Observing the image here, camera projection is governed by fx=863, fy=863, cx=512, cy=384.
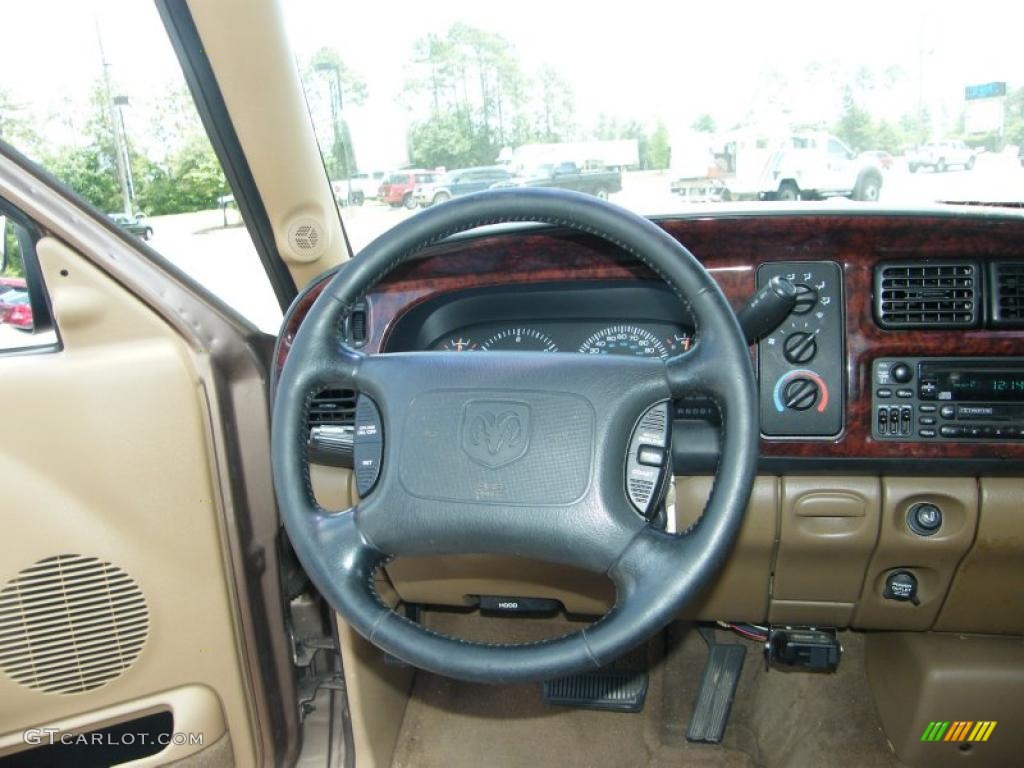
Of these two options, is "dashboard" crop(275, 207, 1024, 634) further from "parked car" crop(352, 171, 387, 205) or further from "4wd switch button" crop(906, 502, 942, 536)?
"parked car" crop(352, 171, 387, 205)

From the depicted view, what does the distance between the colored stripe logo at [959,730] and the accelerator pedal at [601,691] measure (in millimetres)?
731

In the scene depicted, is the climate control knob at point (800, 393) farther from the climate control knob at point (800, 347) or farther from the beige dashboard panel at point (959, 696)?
the beige dashboard panel at point (959, 696)

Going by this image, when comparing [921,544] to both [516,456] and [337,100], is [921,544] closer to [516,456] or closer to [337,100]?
[516,456]

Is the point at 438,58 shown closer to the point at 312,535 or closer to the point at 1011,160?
the point at 312,535

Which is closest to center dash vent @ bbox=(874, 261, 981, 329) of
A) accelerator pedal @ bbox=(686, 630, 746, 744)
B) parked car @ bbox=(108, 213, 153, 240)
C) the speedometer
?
the speedometer

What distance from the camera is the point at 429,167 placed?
1952 millimetres

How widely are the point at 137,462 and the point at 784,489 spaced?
4.25 ft

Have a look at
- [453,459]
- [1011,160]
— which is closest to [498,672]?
[453,459]

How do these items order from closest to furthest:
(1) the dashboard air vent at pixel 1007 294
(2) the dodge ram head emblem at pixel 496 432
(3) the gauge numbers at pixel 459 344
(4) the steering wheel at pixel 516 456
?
1. (4) the steering wheel at pixel 516 456
2. (2) the dodge ram head emblem at pixel 496 432
3. (1) the dashboard air vent at pixel 1007 294
4. (3) the gauge numbers at pixel 459 344

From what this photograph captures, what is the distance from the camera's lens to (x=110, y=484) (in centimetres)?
171

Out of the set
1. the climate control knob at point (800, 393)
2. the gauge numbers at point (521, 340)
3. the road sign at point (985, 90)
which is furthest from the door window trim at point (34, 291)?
the road sign at point (985, 90)

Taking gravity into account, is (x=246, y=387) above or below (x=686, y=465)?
above

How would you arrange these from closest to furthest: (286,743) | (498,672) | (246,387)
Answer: (498,672)
(246,387)
(286,743)

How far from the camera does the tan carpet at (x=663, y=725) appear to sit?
7.54 feet
